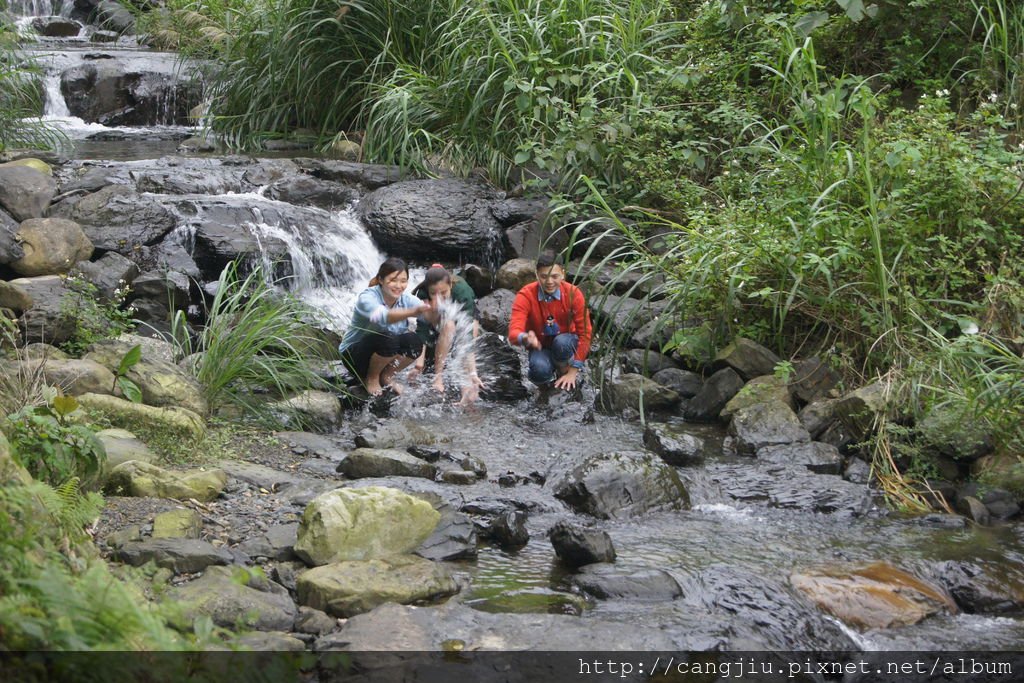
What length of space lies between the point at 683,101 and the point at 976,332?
443 cm

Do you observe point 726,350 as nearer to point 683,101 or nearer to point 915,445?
point 915,445

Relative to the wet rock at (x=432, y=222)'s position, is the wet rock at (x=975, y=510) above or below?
below

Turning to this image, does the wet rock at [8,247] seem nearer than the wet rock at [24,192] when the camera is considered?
Yes

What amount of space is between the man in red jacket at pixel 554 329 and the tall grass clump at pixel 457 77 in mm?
2102

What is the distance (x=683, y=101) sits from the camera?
948 centimetres

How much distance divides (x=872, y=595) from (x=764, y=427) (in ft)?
7.19

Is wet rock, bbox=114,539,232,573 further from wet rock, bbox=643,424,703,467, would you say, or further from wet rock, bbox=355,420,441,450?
wet rock, bbox=643,424,703,467

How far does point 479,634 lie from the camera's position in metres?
3.71

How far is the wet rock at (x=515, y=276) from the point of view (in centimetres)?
884

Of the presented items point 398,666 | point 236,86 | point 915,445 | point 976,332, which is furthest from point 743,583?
point 236,86

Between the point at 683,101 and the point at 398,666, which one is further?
the point at 683,101

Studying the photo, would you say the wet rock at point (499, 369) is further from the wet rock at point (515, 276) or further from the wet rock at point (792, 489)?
the wet rock at point (792, 489)

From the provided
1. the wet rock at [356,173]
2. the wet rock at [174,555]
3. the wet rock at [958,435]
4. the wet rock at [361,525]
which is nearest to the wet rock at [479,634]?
the wet rock at [361,525]

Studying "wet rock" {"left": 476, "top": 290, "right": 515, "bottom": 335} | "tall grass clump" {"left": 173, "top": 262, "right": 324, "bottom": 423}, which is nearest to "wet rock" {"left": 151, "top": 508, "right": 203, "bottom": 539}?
"tall grass clump" {"left": 173, "top": 262, "right": 324, "bottom": 423}
